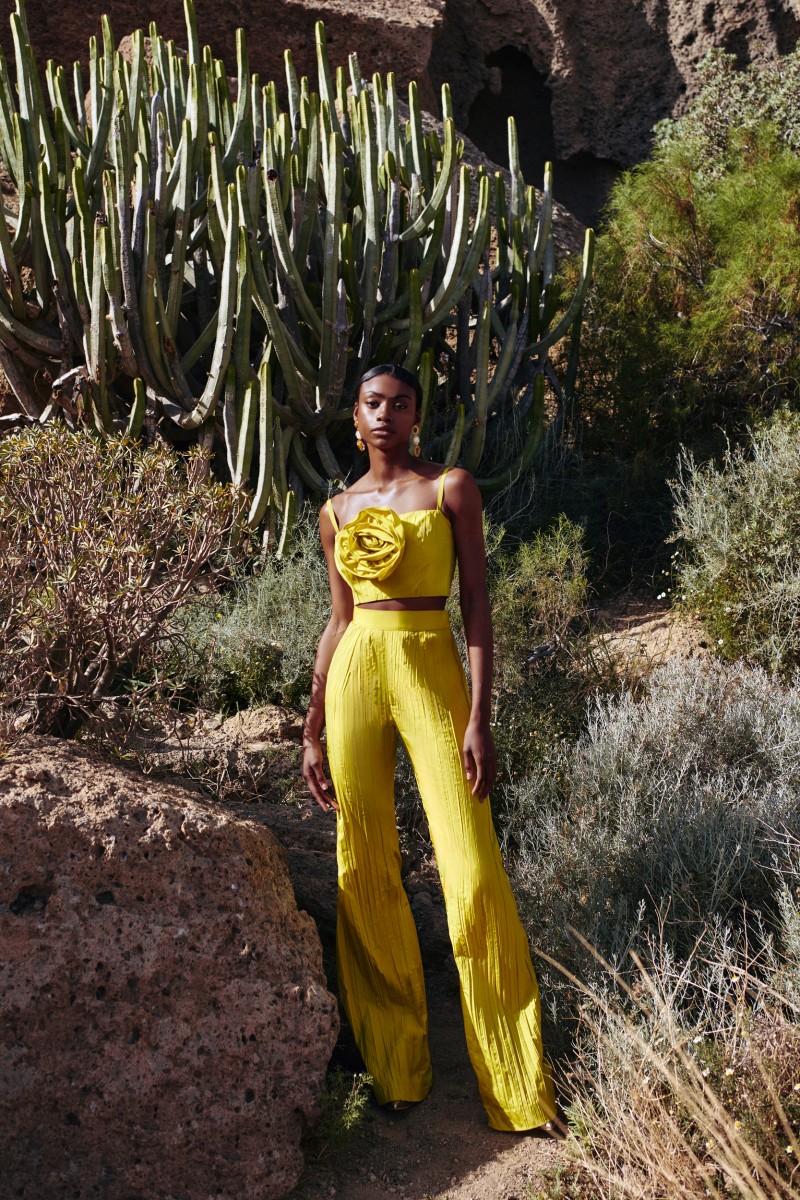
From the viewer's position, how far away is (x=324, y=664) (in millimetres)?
3189

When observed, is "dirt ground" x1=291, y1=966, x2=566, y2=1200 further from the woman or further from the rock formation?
the rock formation

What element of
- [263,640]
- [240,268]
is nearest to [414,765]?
[263,640]

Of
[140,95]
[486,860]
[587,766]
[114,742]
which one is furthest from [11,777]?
[140,95]

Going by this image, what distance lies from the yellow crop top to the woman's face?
0.16 metres

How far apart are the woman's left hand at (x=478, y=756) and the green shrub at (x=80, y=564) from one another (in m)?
1.07

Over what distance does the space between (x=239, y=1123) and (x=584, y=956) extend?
3.46 ft

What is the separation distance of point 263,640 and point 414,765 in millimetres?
2410

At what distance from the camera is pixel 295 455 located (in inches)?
240

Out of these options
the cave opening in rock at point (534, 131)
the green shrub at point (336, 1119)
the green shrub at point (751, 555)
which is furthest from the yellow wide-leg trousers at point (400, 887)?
the cave opening in rock at point (534, 131)

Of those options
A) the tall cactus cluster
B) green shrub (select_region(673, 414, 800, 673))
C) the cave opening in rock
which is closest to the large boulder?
the tall cactus cluster

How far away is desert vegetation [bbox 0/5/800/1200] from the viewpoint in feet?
10.4

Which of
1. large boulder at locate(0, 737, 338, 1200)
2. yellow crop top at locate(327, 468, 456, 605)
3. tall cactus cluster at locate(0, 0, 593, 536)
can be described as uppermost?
tall cactus cluster at locate(0, 0, 593, 536)

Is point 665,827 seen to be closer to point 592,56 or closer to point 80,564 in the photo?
point 80,564

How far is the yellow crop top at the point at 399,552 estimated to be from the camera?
2912mm
